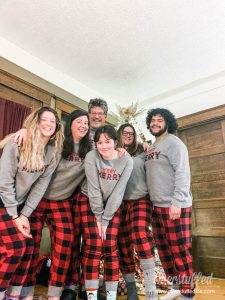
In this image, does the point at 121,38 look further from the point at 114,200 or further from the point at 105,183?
the point at 114,200

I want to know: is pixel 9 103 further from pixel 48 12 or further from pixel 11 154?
pixel 11 154

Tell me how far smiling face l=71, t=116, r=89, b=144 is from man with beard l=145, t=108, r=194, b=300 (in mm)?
551

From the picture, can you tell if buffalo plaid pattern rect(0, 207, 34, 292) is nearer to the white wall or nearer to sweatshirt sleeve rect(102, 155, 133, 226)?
sweatshirt sleeve rect(102, 155, 133, 226)

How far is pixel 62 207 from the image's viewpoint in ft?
5.39

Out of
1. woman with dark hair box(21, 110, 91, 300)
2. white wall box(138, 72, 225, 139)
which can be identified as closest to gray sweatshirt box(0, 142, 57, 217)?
woman with dark hair box(21, 110, 91, 300)

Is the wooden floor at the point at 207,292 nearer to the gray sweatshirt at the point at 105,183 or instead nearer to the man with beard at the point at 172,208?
the man with beard at the point at 172,208

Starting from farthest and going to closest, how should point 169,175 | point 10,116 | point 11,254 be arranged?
1. point 10,116
2. point 169,175
3. point 11,254

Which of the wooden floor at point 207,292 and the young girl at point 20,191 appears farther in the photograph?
the wooden floor at point 207,292

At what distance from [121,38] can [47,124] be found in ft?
5.04

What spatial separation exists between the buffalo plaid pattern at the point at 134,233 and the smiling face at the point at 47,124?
77cm

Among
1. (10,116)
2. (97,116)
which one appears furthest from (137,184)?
(10,116)

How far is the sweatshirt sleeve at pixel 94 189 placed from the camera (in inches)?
60.4

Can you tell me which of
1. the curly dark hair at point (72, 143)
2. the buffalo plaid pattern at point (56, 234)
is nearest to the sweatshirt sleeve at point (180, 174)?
the curly dark hair at point (72, 143)

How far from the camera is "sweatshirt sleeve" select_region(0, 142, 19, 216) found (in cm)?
142
